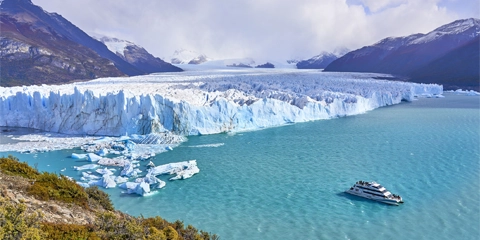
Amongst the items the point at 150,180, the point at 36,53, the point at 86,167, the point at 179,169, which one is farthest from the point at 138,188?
the point at 36,53

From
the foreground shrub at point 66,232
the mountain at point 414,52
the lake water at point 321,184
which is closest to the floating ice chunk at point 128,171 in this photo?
the lake water at point 321,184

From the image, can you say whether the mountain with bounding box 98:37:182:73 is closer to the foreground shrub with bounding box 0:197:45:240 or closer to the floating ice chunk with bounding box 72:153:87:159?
the floating ice chunk with bounding box 72:153:87:159

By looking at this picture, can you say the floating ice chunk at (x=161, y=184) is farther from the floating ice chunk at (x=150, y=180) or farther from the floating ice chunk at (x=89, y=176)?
the floating ice chunk at (x=89, y=176)

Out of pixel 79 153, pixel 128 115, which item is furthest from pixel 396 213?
pixel 128 115

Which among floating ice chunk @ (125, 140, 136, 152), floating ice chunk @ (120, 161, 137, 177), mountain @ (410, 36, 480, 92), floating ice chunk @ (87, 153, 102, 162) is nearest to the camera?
floating ice chunk @ (120, 161, 137, 177)

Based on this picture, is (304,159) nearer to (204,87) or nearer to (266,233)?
(266,233)

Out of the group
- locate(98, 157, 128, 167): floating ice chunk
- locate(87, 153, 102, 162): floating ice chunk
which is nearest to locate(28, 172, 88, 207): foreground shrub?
locate(98, 157, 128, 167): floating ice chunk

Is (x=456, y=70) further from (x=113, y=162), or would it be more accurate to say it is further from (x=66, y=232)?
(x=66, y=232)
